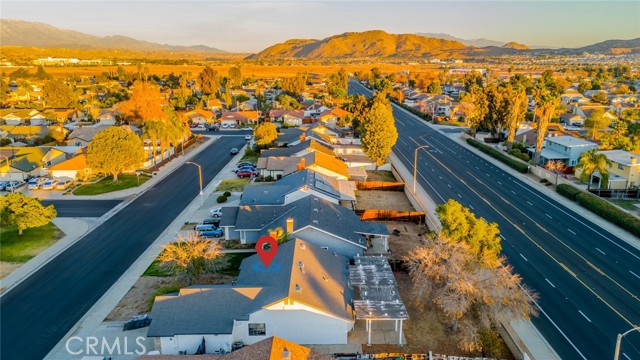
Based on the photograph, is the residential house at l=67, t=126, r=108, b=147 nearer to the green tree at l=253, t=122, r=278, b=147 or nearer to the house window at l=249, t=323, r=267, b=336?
the green tree at l=253, t=122, r=278, b=147

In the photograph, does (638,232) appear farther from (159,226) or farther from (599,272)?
(159,226)

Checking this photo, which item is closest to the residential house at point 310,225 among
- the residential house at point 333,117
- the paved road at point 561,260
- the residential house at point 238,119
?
the paved road at point 561,260

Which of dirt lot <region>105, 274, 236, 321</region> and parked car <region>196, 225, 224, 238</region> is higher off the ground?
parked car <region>196, 225, 224, 238</region>

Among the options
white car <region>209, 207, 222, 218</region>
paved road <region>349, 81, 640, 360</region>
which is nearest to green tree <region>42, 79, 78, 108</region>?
white car <region>209, 207, 222, 218</region>

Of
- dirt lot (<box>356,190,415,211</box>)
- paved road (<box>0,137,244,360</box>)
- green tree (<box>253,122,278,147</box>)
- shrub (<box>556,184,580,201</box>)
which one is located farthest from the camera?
green tree (<box>253,122,278,147</box>)

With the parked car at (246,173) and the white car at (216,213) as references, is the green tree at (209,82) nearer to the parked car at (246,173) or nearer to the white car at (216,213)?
the parked car at (246,173)

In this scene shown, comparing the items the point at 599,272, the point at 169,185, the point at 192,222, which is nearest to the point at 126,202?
the point at 169,185

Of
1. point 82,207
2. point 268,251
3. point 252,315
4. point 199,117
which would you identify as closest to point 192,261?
point 268,251
